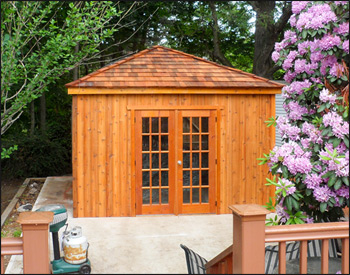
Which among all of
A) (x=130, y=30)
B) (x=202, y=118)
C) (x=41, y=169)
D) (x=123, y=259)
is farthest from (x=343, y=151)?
(x=130, y=30)

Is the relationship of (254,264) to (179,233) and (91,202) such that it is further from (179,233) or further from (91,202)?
(91,202)

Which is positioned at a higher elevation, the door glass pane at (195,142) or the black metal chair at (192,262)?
the door glass pane at (195,142)

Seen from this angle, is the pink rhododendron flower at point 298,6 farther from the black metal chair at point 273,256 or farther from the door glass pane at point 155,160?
the door glass pane at point 155,160

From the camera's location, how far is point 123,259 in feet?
17.3

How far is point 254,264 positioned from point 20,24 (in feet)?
13.5

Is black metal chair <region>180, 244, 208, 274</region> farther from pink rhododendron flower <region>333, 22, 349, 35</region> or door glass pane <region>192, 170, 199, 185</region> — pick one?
door glass pane <region>192, 170, 199, 185</region>

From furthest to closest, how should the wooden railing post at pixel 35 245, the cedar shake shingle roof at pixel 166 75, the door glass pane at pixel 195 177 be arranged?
1. the door glass pane at pixel 195 177
2. the cedar shake shingle roof at pixel 166 75
3. the wooden railing post at pixel 35 245

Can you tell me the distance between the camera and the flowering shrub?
12.0ft

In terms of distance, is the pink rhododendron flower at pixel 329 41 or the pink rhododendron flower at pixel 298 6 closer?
the pink rhododendron flower at pixel 329 41

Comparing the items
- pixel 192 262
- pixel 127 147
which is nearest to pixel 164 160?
pixel 127 147

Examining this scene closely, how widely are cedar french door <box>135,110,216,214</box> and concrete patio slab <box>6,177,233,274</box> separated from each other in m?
0.27

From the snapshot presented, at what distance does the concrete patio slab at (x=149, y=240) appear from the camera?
5.05 meters

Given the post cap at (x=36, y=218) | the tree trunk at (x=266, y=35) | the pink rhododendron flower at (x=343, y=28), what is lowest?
the post cap at (x=36, y=218)

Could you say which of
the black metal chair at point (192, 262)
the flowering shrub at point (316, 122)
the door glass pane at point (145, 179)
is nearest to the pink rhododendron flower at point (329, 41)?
the flowering shrub at point (316, 122)
